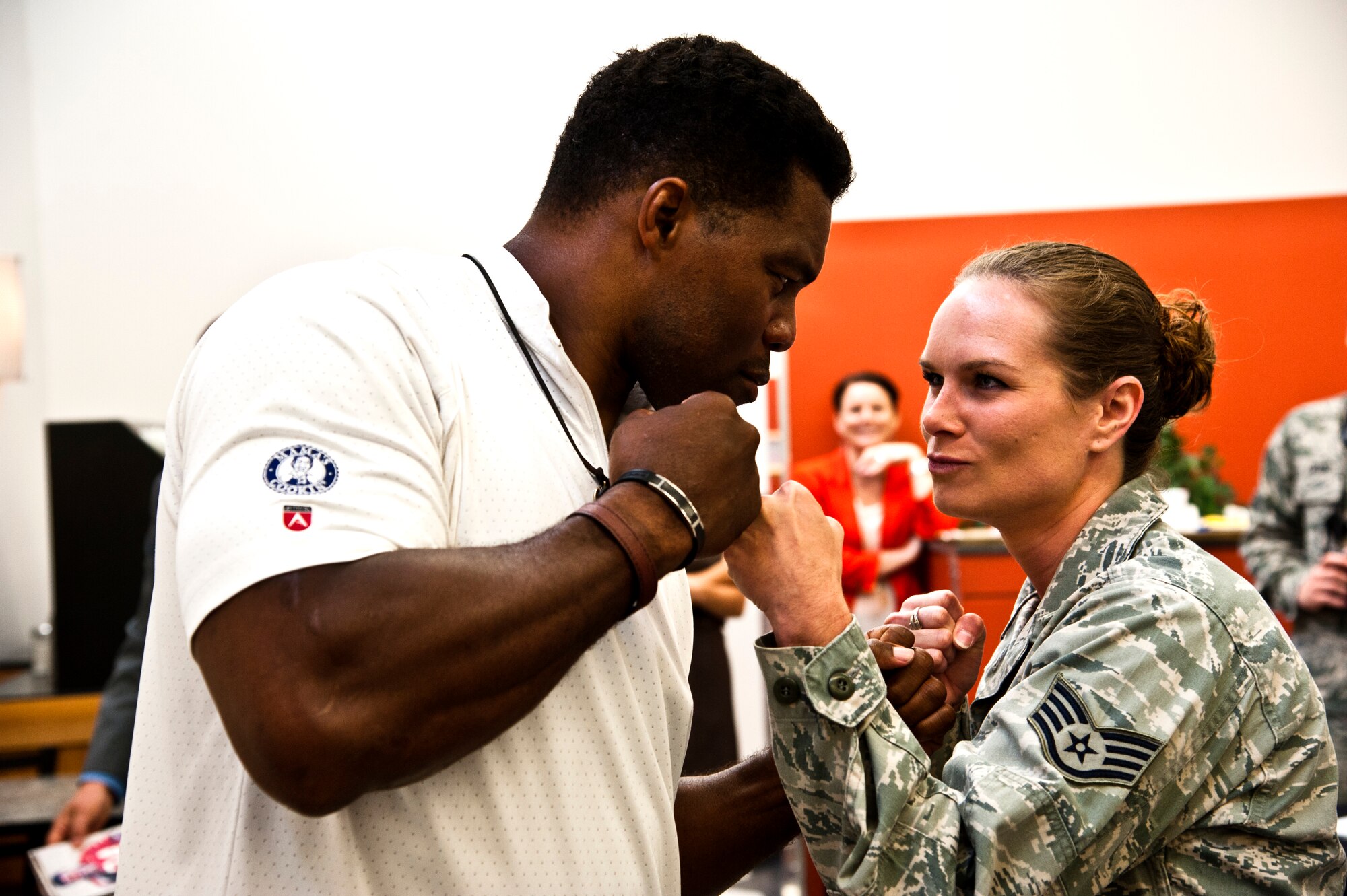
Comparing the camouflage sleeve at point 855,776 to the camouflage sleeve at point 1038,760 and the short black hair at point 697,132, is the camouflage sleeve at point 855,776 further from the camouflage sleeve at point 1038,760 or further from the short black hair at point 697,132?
the short black hair at point 697,132

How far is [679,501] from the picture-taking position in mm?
917

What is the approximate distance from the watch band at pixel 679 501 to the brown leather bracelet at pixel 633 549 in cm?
4

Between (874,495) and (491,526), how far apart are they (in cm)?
361

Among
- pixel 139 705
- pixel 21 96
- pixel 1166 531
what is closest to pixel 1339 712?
pixel 1166 531

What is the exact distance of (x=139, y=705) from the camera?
1042 millimetres

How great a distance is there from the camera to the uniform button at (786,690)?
125cm

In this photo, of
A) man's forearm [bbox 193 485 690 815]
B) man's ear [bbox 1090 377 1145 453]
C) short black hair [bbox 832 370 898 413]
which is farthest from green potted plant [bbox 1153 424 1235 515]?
man's forearm [bbox 193 485 690 815]

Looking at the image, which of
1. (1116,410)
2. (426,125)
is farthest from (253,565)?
(426,125)

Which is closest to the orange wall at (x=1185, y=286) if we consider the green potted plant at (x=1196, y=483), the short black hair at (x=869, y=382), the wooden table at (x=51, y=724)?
the short black hair at (x=869, y=382)

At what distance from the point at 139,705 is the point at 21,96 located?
17.4 ft

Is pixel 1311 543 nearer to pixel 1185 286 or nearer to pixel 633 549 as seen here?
pixel 1185 286

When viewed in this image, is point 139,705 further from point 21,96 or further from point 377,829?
point 21,96

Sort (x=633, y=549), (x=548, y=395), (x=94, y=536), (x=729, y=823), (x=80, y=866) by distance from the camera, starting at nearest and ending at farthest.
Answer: (x=633, y=549) → (x=548, y=395) → (x=729, y=823) → (x=80, y=866) → (x=94, y=536)

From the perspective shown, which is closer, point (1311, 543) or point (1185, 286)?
point (1311, 543)
